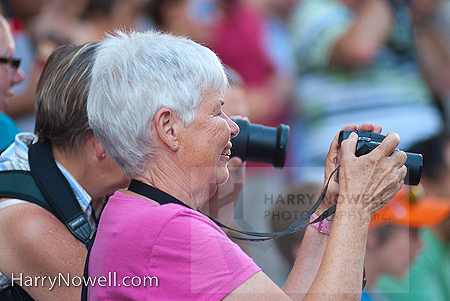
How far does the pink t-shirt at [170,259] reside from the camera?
2.96ft

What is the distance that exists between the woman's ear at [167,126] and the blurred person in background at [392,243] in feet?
5.35

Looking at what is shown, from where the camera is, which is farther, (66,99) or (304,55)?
(304,55)

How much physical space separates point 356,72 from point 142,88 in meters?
2.36

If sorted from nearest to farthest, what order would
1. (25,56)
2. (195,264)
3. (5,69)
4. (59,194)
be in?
(195,264)
(59,194)
(5,69)
(25,56)

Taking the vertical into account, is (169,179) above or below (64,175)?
above

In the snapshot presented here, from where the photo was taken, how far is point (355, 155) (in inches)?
43.4

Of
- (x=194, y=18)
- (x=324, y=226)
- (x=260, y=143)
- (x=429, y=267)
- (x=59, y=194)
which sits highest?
(x=194, y=18)

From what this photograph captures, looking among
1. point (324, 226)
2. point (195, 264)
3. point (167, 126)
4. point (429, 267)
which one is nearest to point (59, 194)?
point (167, 126)

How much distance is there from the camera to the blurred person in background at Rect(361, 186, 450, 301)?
248 centimetres

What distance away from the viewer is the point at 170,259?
913mm

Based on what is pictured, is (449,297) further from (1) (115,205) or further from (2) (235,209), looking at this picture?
(1) (115,205)

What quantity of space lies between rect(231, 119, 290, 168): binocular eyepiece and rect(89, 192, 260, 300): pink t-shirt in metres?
0.53

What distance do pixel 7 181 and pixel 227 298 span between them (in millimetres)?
699

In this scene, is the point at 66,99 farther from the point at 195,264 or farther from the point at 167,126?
the point at 195,264
